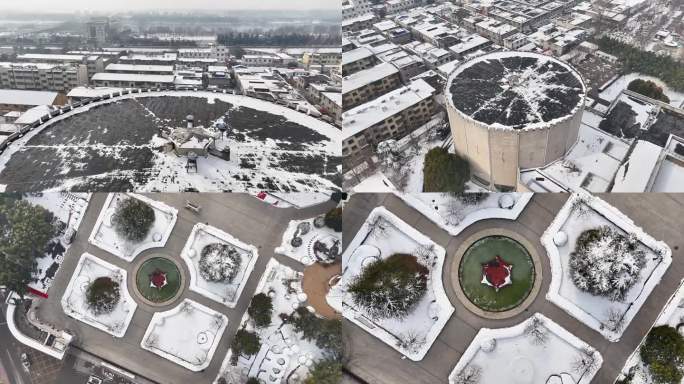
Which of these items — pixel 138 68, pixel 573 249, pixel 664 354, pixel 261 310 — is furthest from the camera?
pixel 138 68

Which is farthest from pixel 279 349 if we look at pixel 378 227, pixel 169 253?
pixel 378 227

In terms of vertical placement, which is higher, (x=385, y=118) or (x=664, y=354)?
(x=385, y=118)

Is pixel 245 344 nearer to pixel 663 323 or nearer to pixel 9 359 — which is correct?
pixel 9 359

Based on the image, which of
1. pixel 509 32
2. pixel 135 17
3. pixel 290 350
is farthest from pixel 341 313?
pixel 135 17

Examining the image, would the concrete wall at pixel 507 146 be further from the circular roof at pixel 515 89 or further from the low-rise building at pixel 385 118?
the low-rise building at pixel 385 118

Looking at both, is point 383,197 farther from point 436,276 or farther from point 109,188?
point 109,188

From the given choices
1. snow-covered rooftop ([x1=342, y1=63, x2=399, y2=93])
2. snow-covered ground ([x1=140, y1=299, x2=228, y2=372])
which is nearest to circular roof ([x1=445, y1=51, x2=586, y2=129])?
snow-covered rooftop ([x1=342, y1=63, x2=399, y2=93])

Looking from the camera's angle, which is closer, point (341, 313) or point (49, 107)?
point (341, 313)
